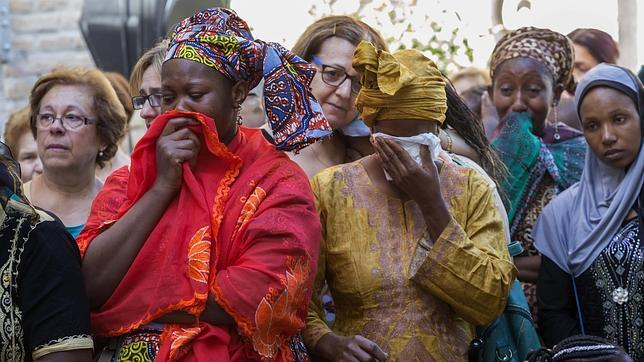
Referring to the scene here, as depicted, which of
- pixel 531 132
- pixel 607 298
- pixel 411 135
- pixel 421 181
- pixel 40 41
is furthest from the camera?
pixel 40 41

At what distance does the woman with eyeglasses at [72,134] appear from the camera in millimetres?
5410

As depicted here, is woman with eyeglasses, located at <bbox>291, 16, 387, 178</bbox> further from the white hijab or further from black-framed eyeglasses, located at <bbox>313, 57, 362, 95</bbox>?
the white hijab

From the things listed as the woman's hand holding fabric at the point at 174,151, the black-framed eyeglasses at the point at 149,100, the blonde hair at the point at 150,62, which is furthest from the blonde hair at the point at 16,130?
the woman's hand holding fabric at the point at 174,151

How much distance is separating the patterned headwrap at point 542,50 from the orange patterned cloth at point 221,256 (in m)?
2.33

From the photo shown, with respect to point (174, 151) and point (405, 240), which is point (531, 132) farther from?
point (174, 151)

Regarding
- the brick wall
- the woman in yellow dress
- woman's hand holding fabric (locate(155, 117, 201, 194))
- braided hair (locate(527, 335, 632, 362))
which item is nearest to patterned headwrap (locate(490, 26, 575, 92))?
the woman in yellow dress

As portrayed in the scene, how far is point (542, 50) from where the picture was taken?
5.83 meters

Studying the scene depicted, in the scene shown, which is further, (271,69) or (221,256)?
(271,69)

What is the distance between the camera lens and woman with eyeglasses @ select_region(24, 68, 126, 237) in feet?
17.7

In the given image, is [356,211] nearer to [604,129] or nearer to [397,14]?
[604,129]

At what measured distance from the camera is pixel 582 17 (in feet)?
30.7

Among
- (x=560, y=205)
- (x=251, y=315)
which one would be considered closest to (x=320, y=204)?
(x=251, y=315)

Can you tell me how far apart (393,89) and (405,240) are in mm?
556

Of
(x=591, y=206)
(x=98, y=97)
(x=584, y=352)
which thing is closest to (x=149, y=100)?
(x=98, y=97)
